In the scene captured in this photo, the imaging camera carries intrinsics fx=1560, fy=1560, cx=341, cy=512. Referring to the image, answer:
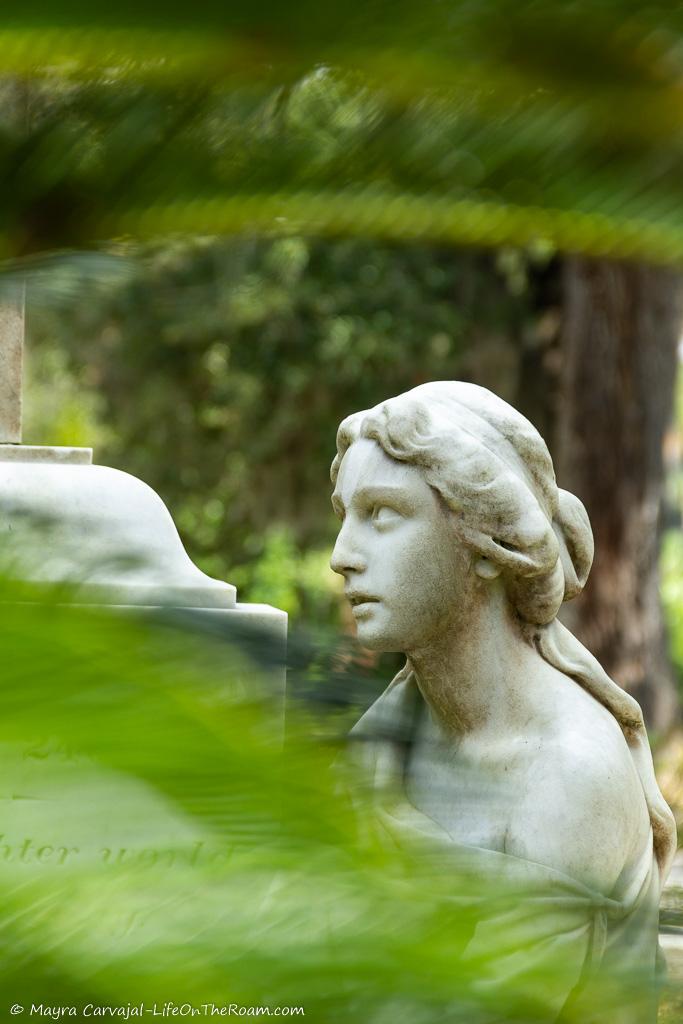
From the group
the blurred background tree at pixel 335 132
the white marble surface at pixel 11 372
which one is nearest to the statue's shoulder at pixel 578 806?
the blurred background tree at pixel 335 132

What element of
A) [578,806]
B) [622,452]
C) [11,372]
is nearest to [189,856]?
[578,806]

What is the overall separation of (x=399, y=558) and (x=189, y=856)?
2037 mm

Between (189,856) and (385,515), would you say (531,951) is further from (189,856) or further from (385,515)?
(385,515)

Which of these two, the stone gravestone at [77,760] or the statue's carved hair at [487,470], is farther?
the statue's carved hair at [487,470]

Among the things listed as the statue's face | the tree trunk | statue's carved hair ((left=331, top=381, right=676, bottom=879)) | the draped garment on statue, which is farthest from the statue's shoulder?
the tree trunk

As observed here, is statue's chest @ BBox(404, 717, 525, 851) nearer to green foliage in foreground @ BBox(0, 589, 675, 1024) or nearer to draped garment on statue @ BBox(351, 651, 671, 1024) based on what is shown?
draped garment on statue @ BBox(351, 651, 671, 1024)

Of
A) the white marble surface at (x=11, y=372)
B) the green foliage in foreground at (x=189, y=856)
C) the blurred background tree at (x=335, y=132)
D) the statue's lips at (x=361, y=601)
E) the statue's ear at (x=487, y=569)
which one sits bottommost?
the statue's lips at (x=361, y=601)

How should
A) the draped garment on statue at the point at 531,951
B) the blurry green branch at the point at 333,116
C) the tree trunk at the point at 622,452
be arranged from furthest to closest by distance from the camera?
the tree trunk at the point at 622,452, the blurry green branch at the point at 333,116, the draped garment on statue at the point at 531,951

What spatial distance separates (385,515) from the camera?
2.77 meters

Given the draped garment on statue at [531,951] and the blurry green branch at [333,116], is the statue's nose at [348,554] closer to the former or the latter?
the blurry green branch at [333,116]

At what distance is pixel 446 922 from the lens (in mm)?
725


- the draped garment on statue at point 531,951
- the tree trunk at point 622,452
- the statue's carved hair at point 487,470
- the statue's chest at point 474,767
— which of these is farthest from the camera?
the tree trunk at point 622,452

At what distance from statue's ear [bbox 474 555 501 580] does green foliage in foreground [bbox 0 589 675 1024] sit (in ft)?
6.64

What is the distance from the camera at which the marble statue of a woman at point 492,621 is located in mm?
2662
